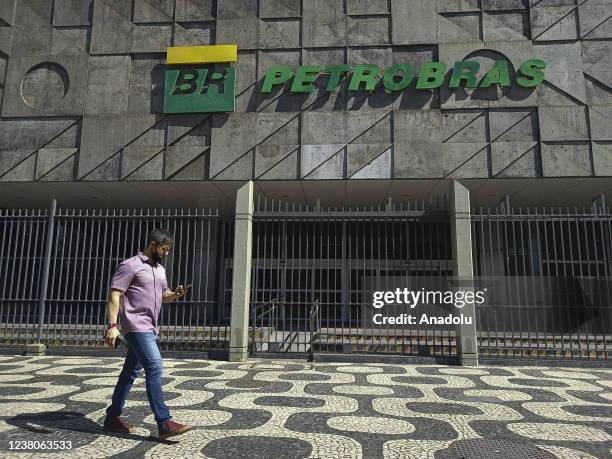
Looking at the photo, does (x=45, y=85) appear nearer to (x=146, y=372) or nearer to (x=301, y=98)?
(x=301, y=98)

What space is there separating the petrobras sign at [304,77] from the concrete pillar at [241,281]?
4.85 meters

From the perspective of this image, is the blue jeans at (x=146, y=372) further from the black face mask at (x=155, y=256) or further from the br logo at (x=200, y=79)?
the br logo at (x=200, y=79)

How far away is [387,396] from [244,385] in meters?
2.01

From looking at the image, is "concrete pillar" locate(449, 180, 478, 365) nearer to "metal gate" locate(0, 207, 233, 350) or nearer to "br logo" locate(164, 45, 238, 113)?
"metal gate" locate(0, 207, 233, 350)

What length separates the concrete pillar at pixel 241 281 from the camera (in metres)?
8.22

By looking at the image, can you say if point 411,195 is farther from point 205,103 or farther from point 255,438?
point 255,438

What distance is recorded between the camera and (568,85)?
464 inches

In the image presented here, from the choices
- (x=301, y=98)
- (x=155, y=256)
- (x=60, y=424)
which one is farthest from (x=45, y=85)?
(x=60, y=424)

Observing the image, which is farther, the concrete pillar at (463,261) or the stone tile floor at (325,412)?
the concrete pillar at (463,261)

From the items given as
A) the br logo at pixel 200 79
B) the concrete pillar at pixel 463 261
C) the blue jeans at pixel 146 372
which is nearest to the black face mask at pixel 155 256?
the blue jeans at pixel 146 372

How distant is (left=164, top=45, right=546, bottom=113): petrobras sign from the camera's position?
11.9 m

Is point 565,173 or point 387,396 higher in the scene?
point 565,173

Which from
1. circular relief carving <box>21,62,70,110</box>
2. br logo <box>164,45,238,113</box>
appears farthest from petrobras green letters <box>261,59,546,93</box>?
circular relief carving <box>21,62,70,110</box>

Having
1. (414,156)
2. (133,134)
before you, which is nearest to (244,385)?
(414,156)
